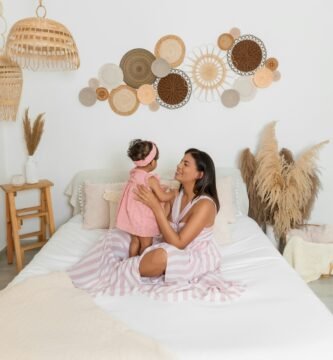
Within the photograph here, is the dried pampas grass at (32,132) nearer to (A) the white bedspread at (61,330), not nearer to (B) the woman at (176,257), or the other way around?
(B) the woman at (176,257)

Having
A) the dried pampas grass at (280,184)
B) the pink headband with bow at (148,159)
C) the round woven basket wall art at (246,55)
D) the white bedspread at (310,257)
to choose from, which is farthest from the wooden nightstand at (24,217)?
the white bedspread at (310,257)

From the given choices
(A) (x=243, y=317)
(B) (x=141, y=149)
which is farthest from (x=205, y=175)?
(A) (x=243, y=317)

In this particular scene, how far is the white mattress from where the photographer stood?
151cm

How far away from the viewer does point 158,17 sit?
3217mm

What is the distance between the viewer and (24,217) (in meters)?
3.21

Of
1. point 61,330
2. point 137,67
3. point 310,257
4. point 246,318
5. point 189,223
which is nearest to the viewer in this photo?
point 61,330

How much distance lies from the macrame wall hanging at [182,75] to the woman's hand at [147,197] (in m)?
1.17

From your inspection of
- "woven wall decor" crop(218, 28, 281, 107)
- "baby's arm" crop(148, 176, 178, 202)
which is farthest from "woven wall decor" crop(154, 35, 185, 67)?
"baby's arm" crop(148, 176, 178, 202)

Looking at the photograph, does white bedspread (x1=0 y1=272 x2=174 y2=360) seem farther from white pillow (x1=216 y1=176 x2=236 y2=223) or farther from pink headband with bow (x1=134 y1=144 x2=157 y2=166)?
white pillow (x1=216 y1=176 x2=236 y2=223)

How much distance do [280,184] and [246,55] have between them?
1.07m

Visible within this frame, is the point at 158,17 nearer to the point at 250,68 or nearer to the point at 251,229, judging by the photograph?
the point at 250,68

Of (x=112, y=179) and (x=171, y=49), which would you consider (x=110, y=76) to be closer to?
(x=171, y=49)

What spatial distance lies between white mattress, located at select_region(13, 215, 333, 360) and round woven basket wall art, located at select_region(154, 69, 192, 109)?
149cm

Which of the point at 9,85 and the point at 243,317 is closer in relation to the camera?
the point at 243,317
